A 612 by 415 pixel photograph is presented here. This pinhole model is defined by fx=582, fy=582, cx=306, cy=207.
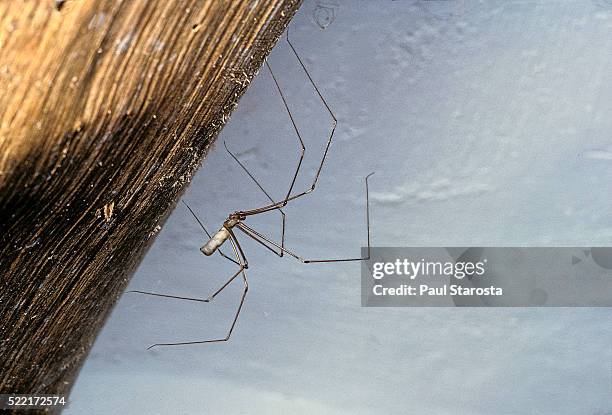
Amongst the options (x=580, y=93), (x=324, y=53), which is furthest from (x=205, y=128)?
(x=580, y=93)

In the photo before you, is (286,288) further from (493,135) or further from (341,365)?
(493,135)

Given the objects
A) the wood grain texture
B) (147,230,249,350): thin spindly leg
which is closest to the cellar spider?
(147,230,249,350): thin spindly leg

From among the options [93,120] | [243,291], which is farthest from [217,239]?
[93,120]

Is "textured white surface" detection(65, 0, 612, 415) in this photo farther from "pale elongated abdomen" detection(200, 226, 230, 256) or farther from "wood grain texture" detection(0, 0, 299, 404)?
"wood grain texture" detection(0, 0, 299, 404)

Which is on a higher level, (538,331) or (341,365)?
(538,331)

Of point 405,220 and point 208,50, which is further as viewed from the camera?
point 405,220

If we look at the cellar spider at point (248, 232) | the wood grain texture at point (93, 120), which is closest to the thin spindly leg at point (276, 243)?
the cellar spider at point (248, 232)

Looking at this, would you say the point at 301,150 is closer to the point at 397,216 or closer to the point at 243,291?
the point at 397,216
